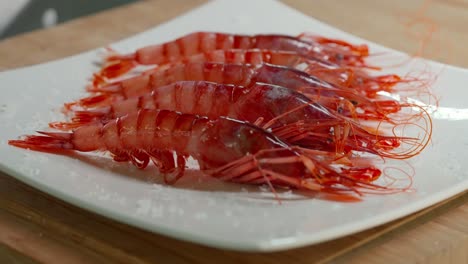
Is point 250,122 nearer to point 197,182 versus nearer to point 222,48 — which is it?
point 197,182

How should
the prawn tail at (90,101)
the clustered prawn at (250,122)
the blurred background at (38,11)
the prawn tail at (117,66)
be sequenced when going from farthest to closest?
the blurred background at (38,11) → the prawn tail at (117,66) → the prawn tail at (90,101) → the clustered prawn at (250,122)

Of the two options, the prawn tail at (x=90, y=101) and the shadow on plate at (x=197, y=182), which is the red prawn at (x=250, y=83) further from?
the shadow on plate at (x=197, y=182)

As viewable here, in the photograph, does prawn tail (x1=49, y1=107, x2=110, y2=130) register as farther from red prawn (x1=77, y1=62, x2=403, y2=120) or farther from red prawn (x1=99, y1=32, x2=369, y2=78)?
red prawn (x1=99, y1=32, x2=369, y2=78)

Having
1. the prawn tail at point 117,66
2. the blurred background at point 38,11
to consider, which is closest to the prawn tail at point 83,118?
the prawn tail at point 117,66

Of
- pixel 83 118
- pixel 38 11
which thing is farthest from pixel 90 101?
pixel 38 11

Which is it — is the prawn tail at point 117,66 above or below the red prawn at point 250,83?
below

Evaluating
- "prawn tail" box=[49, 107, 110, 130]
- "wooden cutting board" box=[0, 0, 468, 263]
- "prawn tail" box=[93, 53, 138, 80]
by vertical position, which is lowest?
"wooden cutting board" box=[0, 0, 468, 263]

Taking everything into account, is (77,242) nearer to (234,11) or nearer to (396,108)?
(396,108)

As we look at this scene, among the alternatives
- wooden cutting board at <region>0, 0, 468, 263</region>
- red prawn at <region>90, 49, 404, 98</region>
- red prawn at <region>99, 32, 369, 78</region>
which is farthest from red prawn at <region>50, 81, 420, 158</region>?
red prawn at <region>99, 32, 369, 78</region>
